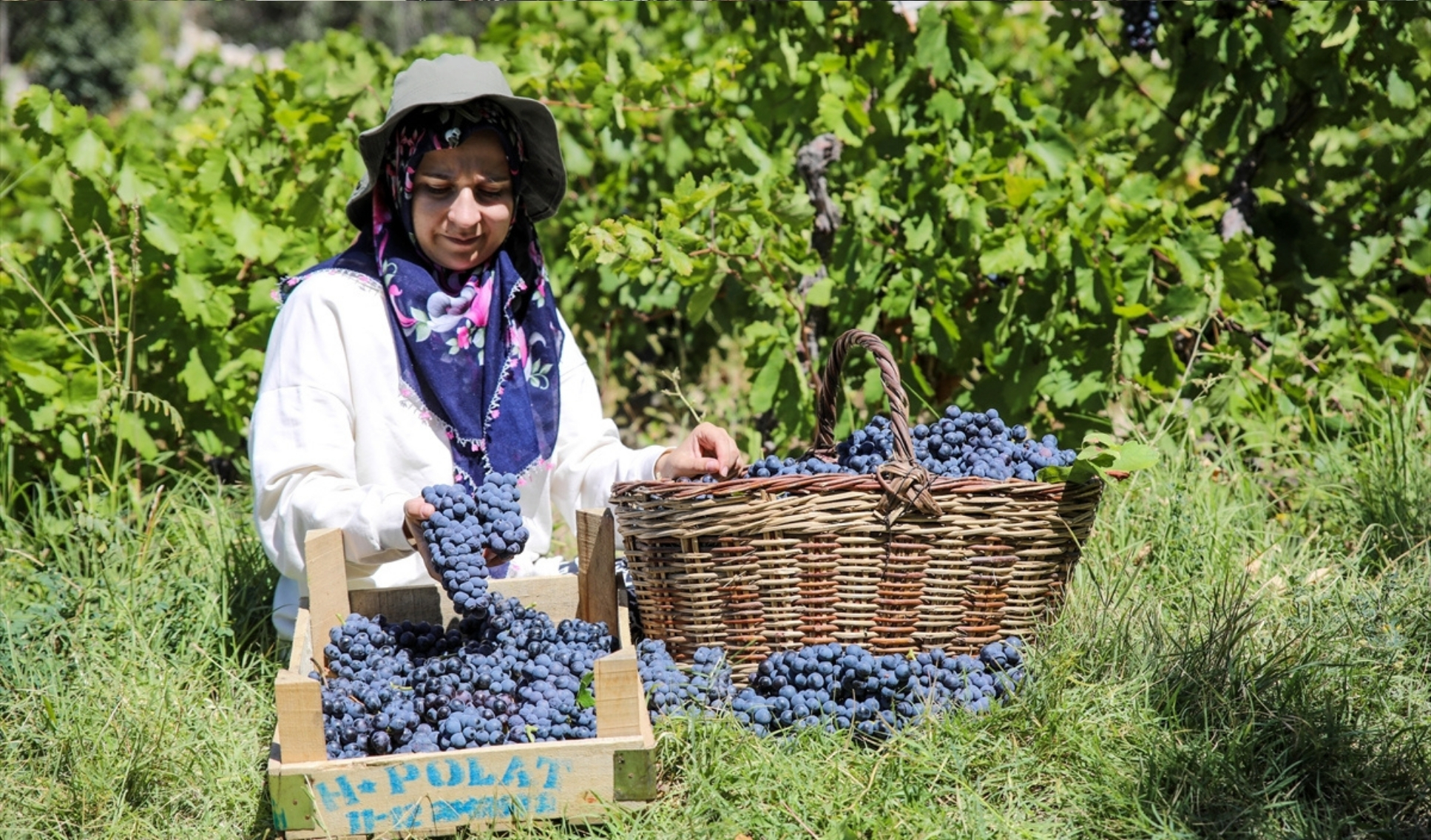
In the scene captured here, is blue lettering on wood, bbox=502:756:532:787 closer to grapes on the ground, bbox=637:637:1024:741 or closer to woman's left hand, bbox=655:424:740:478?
grapes on the ground, bbox=637:637:1024:741

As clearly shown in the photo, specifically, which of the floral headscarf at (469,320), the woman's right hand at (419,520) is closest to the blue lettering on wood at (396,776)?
the woman's right hand at (419,520)

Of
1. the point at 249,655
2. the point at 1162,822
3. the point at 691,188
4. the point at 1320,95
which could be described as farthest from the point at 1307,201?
the point at 249,655

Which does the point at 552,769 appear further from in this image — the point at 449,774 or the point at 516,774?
the point at 449,774

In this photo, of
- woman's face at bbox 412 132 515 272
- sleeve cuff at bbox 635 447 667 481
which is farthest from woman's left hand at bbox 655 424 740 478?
woman's face at bbox 412 132 515 272

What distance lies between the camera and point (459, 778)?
1.90 meters

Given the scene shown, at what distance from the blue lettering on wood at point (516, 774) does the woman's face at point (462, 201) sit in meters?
1.10

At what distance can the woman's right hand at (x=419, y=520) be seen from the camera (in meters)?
2.11

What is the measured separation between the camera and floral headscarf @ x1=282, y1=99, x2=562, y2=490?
2.49m

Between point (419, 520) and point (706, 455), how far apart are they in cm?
60

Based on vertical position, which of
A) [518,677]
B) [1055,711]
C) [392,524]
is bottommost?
[1055,711]

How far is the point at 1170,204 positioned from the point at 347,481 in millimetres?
2330

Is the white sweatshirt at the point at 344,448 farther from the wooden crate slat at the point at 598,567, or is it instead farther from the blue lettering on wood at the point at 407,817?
the blue lettering on wood at the point at 407,817

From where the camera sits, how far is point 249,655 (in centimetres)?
274

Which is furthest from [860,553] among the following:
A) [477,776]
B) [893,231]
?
[893,231]
